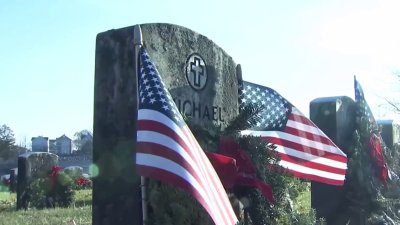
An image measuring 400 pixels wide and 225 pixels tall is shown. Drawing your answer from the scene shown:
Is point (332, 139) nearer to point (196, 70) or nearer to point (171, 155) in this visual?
point (196, 70)

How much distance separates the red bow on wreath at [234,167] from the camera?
4.46 m

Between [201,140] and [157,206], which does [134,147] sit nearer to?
[157,206]

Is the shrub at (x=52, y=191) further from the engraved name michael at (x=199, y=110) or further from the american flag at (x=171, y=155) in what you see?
the american flag at (x=171, y=155)

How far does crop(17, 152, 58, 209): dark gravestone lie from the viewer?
12.1m

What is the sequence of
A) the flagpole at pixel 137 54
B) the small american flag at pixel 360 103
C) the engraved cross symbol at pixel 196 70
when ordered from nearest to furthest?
the flagpole at pixel 137 54, the engraved cross symbol at pixel 196 70, the small american flag at pixel 360 103

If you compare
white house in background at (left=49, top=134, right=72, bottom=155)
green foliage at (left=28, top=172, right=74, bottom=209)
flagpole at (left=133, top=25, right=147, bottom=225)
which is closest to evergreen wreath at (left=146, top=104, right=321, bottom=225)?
flagpole at (left=133, top=25, right=147, bottom=225)

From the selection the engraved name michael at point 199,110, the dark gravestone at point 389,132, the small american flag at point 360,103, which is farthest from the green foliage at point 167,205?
the dark gravestone at point 389,132

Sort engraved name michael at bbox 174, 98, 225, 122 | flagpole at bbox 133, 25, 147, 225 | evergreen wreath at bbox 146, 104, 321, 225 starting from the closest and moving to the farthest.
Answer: flagpole at bbox 133, 25, 147, 225 < engraved name michael at bbox 174, 98, 225, 122 < evergreen wreath at bbox 146, 104, 321, 225

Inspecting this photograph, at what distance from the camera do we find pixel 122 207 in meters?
4.01

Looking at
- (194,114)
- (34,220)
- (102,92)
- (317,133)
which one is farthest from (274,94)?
(34,220)

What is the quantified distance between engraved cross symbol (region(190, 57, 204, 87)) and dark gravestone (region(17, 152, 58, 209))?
26.5ft

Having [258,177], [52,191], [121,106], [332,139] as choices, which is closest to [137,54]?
[121,106]

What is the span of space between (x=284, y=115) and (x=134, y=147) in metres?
2.37

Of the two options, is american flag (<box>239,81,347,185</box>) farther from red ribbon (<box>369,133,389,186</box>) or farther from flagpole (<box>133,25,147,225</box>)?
red ribbon (<box>369,133,389,186</box>)
